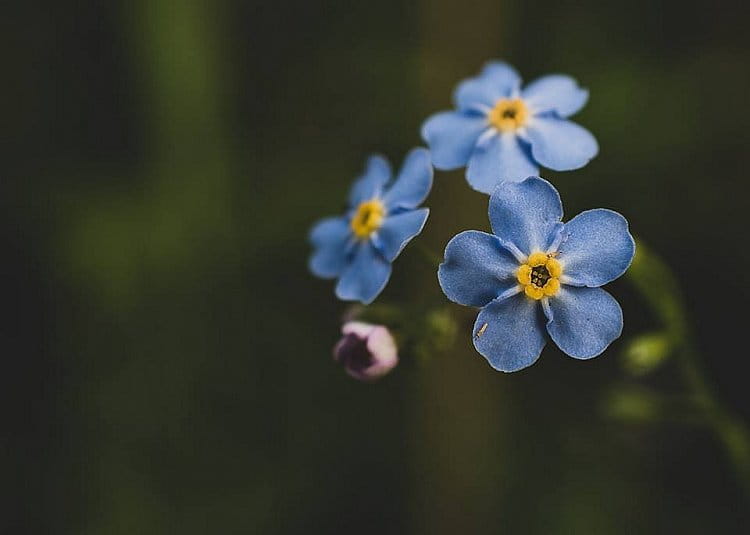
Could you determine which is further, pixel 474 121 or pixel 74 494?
pixel 74 494

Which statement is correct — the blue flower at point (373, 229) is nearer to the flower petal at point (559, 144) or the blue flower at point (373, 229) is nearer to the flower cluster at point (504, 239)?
the flower cluster at point (504, 239)

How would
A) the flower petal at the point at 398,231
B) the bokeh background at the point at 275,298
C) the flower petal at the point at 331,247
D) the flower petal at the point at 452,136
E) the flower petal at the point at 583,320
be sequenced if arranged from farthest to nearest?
1. the bokeh background at the point at 275,298
2. the flower petal at the point at 331,247
3. the flower petal at the point at 452,136
4. the flower petal at the point at 398,231
5. the flower petal at the point at 583,320

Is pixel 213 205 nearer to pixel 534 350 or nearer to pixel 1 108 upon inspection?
pixel 1 108

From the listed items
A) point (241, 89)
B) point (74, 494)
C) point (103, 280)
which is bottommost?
point (74, 494)

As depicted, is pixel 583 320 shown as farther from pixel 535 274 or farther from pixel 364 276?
pixel 364 276

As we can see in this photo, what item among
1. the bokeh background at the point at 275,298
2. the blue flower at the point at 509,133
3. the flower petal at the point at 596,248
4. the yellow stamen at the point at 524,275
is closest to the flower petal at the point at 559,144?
the blue flower at the point at 509,133

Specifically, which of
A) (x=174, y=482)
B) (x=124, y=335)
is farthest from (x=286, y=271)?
(x=174, y=482)

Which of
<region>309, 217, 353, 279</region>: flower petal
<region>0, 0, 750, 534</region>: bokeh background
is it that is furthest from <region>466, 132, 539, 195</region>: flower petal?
<region>0, 0, 750, 534</region>: bokeh background

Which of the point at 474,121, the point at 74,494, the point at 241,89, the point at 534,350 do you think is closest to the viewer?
the point at 534,350
